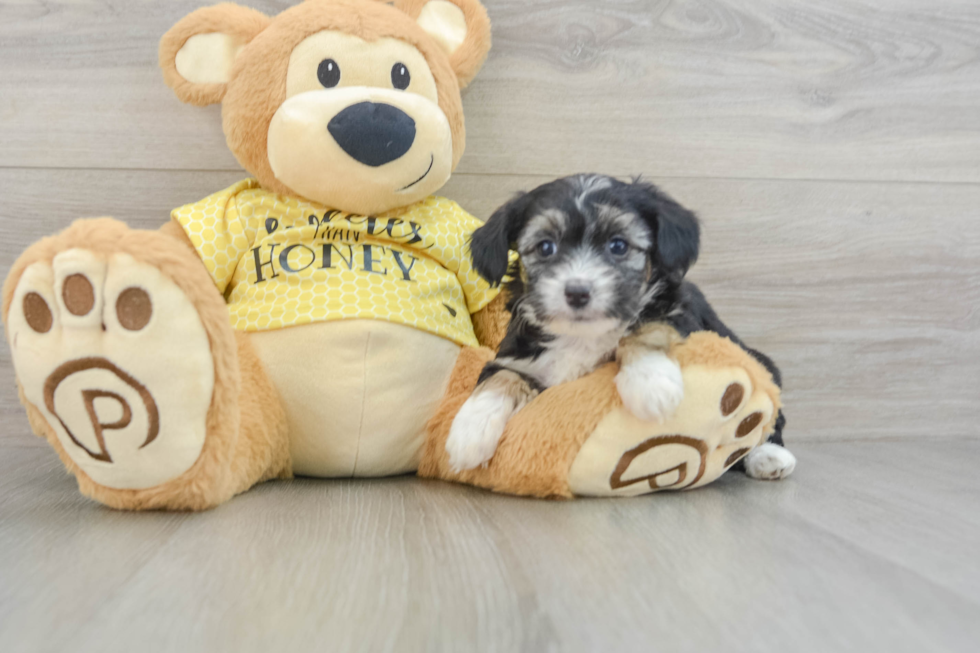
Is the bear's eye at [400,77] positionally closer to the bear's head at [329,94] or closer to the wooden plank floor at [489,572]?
the bear's head at [329,94]

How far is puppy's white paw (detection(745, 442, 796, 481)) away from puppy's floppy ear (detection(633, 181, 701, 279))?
536mm

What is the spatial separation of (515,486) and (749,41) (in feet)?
5.11

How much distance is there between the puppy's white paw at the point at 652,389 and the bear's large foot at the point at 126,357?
731 millimetres

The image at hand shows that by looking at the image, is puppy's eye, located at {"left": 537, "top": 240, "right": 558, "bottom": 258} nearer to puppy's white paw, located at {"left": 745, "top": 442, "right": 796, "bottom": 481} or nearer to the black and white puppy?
the black and white puppy

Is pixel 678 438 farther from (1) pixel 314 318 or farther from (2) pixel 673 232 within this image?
(1) pixel 314 318

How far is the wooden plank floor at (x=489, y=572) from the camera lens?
0.84 meters

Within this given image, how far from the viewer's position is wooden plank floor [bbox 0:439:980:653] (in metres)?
0.84

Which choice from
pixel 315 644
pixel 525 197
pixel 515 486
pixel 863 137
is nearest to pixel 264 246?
pixel 525 197

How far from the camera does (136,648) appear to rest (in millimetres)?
809

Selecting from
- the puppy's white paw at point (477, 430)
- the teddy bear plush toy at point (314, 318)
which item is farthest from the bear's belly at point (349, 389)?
the puppy's white paw at point (477, 430)

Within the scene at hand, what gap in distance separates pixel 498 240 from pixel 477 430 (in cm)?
42

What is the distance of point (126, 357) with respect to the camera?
116cm

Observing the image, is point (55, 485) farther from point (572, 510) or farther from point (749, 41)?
point (749, 41)

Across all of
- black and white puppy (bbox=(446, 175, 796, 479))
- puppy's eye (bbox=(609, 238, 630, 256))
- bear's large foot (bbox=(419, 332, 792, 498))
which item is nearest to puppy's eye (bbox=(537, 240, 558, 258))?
black and white puppy (bbox=(446, 175, 796, 479))
